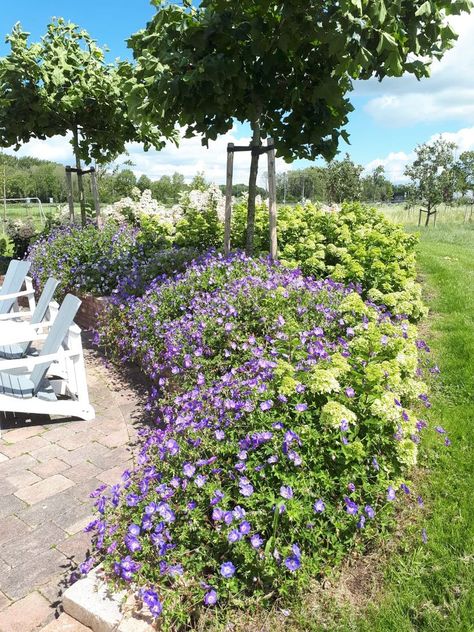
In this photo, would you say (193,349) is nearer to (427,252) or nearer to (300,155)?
(300,155)

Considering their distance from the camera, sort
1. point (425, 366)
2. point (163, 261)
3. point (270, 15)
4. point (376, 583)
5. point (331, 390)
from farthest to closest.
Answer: point (163, 261), point (270, 15), point (425, 366), point (331, 390), point (376, 583)

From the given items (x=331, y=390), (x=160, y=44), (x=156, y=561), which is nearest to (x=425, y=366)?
(x=331, y=390)

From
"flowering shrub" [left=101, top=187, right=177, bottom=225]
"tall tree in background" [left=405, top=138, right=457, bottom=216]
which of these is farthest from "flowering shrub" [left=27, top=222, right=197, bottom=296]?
"tall tree in background" [left=405, top=138, right=457, bottom=216]

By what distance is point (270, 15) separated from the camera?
13.1ft

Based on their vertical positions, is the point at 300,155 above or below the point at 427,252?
above

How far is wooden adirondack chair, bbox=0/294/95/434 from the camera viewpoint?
3.46m

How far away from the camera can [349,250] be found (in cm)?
539

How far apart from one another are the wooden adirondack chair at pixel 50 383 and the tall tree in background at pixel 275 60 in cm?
203

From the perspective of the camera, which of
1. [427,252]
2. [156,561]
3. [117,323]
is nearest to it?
[156,561]

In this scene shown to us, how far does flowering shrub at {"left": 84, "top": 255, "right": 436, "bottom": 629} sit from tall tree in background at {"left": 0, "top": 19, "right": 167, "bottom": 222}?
16.4 ft

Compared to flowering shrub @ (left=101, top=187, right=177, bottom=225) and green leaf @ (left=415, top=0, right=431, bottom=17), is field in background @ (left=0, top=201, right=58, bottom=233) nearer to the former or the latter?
flowering shrub @ (left=101, top=187, right=177, bottom=225)

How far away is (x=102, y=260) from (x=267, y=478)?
4.94 metres

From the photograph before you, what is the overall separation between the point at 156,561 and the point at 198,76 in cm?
345

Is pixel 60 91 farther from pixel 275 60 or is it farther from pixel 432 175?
pixel 432 175
